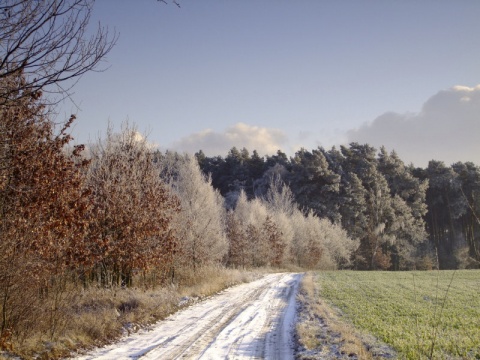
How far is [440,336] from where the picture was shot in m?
11.2

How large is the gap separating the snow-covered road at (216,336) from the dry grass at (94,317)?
51 cm

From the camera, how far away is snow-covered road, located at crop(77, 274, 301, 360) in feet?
28.9

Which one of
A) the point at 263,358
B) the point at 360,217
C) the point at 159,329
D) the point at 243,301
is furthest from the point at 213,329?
the point at 360,217

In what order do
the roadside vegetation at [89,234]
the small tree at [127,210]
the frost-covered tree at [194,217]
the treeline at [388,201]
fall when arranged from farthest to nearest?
1. the treeline at [388,201]
2. the frost-covered tree at [194,217]
3. the small tree at [127,210]
4. the roadside vegetation at [89,234]

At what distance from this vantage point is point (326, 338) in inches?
413

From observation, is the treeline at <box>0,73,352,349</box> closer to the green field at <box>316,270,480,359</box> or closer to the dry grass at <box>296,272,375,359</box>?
the dry grass at <box>296,272,375,359</box>

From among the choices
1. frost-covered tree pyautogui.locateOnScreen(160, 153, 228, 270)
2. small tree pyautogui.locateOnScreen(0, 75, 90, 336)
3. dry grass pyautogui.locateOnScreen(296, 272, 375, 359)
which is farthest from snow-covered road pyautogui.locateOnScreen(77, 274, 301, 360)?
frost-covered tree pyautogui.locateOnScreen(160, 153, 228, 270)

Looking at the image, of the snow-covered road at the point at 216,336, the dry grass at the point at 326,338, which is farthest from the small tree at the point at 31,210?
the dry grass at the point at 326,338

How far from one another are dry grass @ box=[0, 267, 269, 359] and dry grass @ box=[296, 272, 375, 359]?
4.85 metres

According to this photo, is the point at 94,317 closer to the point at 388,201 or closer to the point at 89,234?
the point at 89,234

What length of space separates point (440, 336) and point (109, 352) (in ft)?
30.1

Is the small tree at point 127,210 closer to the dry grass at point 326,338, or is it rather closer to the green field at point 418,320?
the dry grass at point 326,338

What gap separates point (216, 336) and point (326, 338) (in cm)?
301

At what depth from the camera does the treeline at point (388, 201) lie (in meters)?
70.2
